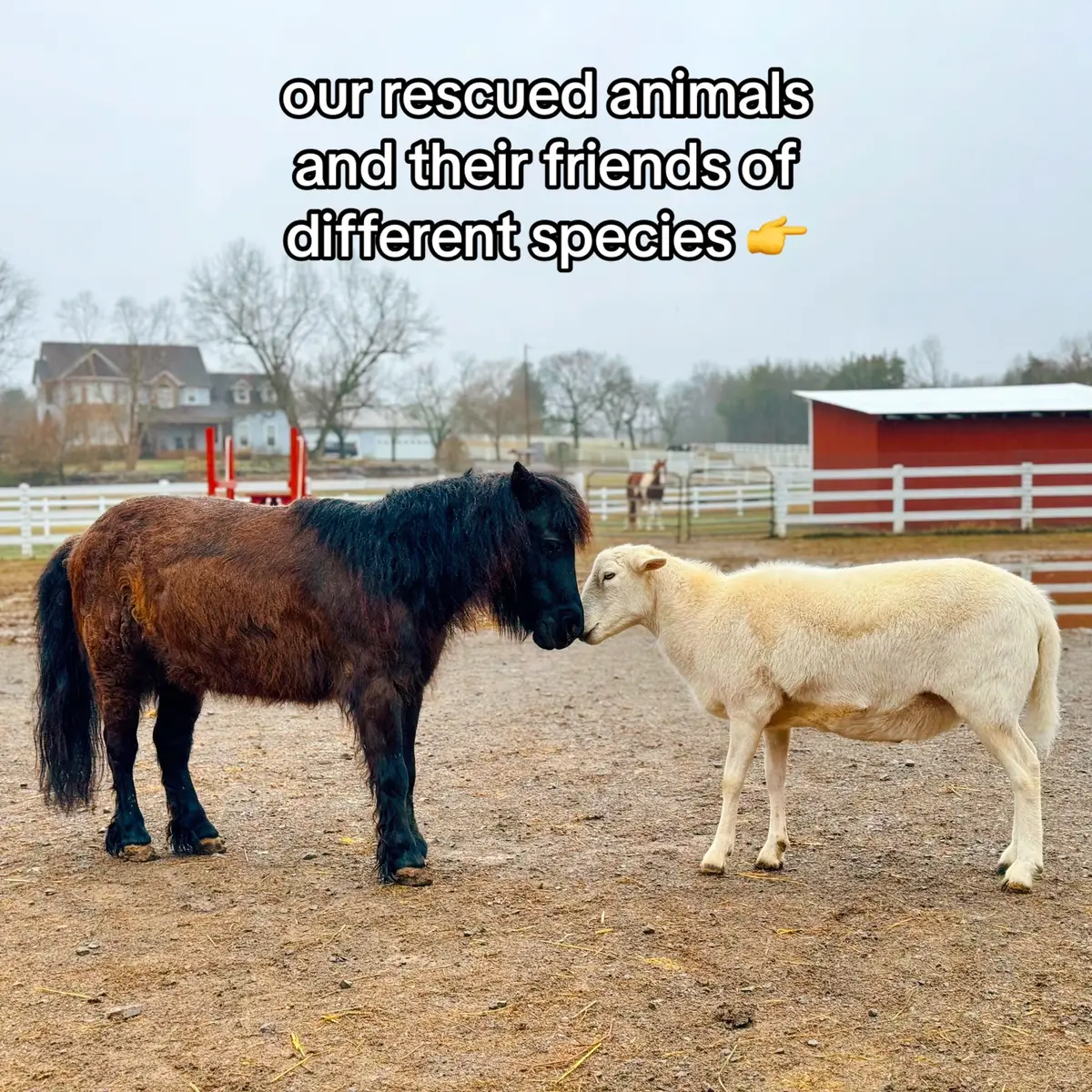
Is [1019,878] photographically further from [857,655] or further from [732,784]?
[732,784]

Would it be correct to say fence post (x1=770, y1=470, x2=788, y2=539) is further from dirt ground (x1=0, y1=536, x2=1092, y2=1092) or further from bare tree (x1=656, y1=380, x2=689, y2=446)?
bare tree (x1=656, y1=380, x2=689, y2=446)

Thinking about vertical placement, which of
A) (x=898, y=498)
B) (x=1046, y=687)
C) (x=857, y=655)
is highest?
(x=898, y=498)

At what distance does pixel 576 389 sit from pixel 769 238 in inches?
1550

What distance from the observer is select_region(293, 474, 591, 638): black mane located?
4992mm

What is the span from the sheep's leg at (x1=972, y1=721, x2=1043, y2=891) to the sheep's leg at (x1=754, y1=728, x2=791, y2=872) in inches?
33.8

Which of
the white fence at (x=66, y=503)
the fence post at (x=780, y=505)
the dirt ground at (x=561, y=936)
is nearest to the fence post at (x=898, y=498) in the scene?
the fence post at (x=780, y=505)

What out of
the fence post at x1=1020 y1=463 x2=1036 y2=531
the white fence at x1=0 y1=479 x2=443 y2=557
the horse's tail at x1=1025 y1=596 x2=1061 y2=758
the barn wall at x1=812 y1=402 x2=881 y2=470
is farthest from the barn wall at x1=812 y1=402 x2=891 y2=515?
the horse's tail at x1=1025 y1=596 x2=1061 y2=758

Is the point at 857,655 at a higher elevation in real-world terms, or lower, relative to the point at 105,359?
lower

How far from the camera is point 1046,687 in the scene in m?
4.75

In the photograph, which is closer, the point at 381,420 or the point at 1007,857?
the point at 1007,857

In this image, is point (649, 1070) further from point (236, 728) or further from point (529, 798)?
point (236, 728)

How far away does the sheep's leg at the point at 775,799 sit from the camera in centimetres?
493

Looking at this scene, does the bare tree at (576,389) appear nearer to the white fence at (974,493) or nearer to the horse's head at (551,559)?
the white fence at (974,493)

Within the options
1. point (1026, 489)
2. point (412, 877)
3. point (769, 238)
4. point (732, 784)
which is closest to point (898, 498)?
point (1026, 489)
